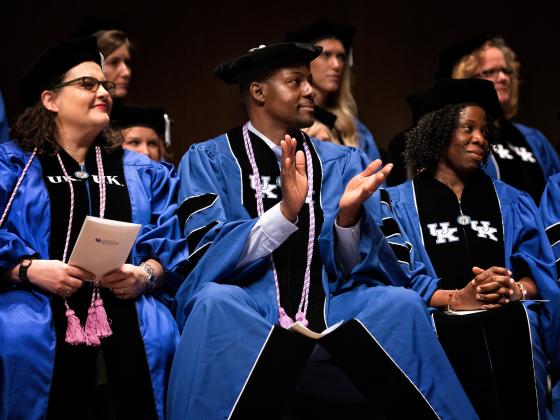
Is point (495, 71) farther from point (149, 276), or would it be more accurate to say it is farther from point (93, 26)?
point (149, 276)

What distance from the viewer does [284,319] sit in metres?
3.49

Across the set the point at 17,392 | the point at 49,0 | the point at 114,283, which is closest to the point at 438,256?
the point at 114,283

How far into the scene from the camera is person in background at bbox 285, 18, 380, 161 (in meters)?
5.35

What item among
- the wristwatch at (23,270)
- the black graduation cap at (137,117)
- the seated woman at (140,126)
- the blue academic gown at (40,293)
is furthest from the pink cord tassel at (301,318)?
the black graduation cap at (137,117)

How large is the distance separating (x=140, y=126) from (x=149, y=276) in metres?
1.48

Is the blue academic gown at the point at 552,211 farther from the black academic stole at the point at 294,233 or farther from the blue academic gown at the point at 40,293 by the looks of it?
the blue academic gown at the point at 40,293

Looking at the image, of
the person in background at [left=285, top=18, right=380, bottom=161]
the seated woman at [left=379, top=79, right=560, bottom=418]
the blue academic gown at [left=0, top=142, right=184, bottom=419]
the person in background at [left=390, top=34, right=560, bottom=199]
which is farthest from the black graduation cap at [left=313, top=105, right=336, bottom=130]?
the blue academic gown at [left=0, top=142, right=184, bottom=419]

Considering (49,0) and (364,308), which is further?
(49,0)

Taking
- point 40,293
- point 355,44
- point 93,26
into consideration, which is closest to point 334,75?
point 355,44

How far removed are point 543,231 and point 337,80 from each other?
5.90 feet

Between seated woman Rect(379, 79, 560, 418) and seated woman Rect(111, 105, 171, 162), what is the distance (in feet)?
4.49

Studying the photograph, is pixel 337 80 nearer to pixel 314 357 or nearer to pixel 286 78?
pixel 286 78

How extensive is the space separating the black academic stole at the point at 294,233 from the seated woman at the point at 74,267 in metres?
0.34

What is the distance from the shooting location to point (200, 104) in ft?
19.7
